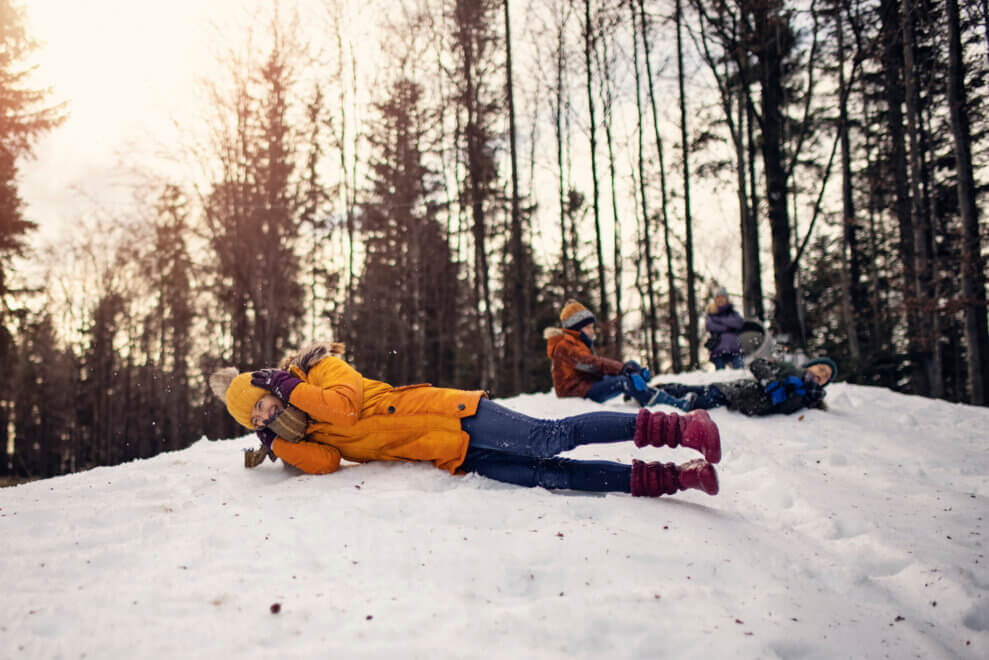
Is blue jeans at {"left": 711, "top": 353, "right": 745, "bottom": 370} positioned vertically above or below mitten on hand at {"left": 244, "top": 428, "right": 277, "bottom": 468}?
above

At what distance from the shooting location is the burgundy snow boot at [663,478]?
2801 millimetres

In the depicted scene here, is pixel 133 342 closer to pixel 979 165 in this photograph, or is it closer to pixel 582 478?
pixel 582 478

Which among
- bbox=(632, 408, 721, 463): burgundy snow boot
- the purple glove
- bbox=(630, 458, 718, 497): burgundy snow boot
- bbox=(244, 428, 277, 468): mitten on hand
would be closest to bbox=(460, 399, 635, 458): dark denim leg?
bbox=(632, 408, 721, 463): burgundy snow boot

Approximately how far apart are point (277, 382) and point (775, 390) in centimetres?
475

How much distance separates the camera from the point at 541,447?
3117mm

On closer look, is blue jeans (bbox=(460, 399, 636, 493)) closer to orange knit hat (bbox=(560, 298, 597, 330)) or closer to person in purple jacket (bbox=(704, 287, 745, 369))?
orange knit hat (bbox=(560, 298, 597, 330))

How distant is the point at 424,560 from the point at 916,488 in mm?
3292

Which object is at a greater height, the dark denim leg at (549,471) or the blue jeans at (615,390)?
the blue jeans at (615,390)

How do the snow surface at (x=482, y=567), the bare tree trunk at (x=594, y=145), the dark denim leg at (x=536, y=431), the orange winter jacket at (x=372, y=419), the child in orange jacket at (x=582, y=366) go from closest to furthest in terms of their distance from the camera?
1. the snow surface at (x=482, y=567)
2. the dark denim leg at (x=536, y=431)
3. the orange winter jacket at (x=372, y=419)
4. the child in orange jacket at (x=582, y=366)
5. the bare tree trunk at (x=594, y=145)

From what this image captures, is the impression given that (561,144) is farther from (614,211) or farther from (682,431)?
(682,431)

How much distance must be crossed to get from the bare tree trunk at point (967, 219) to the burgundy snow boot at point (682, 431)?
6892 millimetres

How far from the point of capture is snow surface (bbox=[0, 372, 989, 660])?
1.72 m

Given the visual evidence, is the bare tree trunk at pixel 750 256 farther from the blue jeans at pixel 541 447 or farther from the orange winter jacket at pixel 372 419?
the orange winter jacket at pixel 372 419

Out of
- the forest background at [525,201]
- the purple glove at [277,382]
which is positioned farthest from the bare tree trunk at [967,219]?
the purple glove at [277,382]
